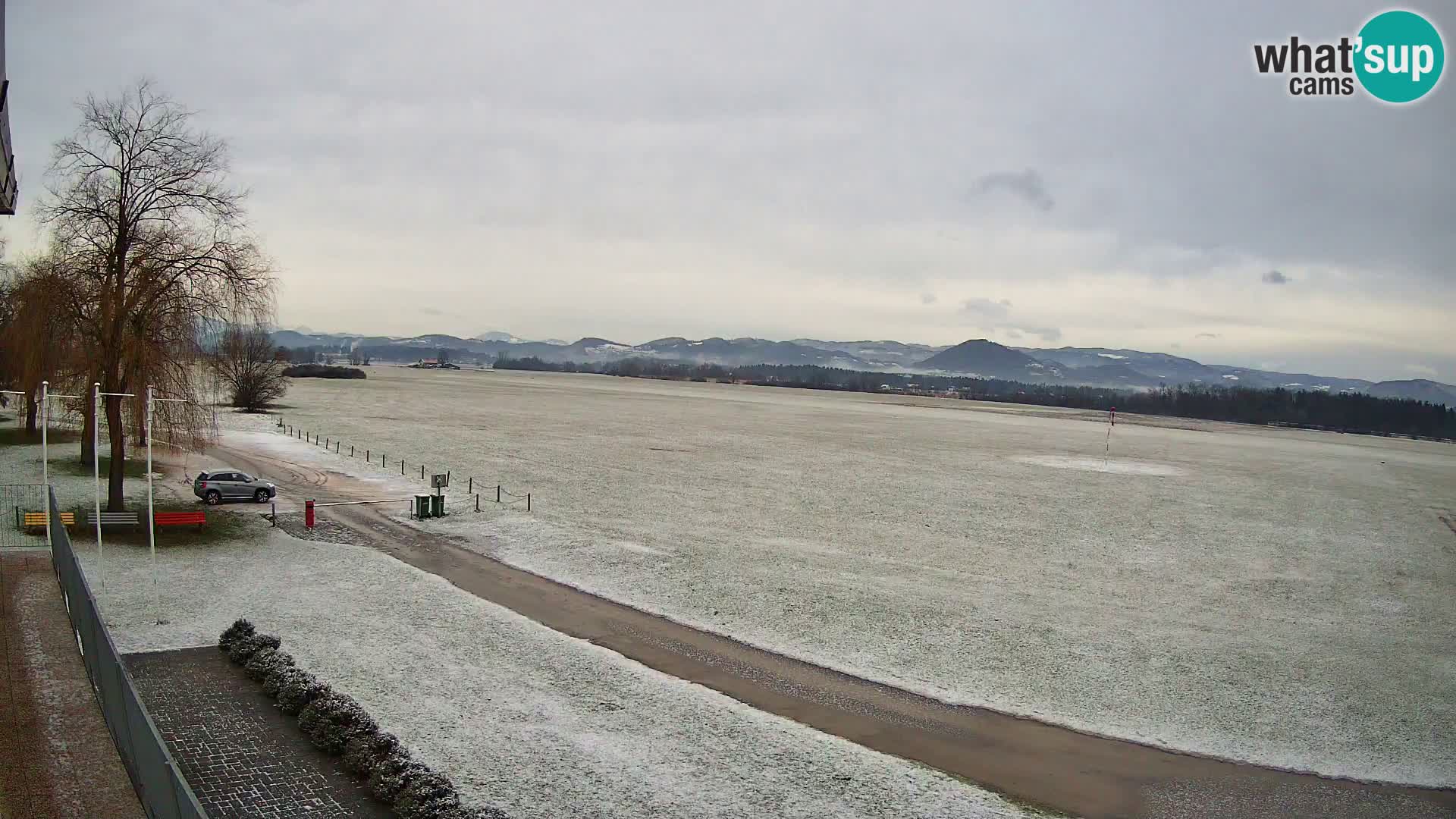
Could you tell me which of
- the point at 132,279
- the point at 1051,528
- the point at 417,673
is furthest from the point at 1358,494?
the point at 132,279

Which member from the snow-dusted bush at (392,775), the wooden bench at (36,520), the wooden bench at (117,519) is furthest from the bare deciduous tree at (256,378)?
the snow-dusted bush at (392,775)

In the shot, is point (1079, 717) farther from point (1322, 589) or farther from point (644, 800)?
point (1322, 589)

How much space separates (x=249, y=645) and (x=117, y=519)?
49.4ft

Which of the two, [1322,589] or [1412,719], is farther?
[1322,589]

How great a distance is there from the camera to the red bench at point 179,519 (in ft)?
96.6

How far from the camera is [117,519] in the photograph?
2878 centimetres

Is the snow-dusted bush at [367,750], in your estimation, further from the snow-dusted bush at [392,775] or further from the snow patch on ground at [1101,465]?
the snow patch on ground at [1101,465]

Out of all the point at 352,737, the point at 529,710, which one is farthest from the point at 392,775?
the point at 529,710

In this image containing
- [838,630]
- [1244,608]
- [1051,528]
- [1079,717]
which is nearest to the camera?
[1079,717]

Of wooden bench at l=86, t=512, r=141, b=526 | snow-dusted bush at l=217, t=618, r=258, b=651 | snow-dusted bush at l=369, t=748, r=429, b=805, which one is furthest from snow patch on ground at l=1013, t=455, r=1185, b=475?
snow-dusted bush at l=369, t=748, r=429, b=805

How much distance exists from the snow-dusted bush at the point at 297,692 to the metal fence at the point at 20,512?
14.0 metres

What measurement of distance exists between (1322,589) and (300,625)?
31.9 metres

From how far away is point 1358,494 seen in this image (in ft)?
190

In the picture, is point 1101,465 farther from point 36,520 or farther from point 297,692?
point 36,520
